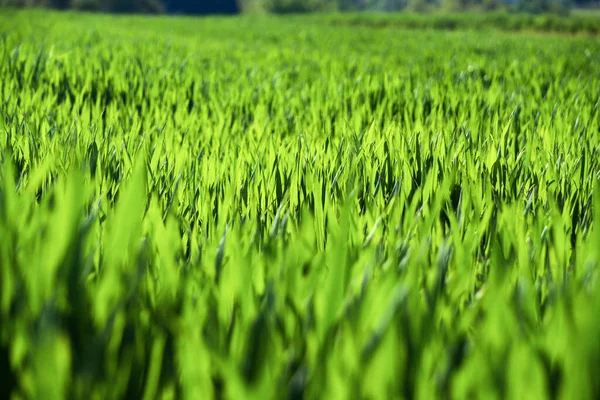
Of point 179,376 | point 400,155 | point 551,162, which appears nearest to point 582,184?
point 551,162

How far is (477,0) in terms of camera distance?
340 ft

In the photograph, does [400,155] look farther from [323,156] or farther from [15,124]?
[15,124]

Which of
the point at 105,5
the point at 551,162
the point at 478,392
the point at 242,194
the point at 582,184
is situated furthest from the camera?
the point at 105,5

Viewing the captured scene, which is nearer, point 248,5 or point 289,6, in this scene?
point 289,6

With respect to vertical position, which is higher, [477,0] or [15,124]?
[477,0]

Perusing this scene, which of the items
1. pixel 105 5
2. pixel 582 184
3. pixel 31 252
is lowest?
pixel 582 184

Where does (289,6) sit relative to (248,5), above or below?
below

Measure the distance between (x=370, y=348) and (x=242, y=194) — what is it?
2.57 ft

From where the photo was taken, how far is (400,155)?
57.5 inches

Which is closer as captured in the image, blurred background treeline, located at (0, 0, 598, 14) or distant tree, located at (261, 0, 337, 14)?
blurred background treeline, located at (0, 0, 598, 14)

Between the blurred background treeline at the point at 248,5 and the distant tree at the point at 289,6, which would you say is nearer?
the blurred background treeline at the point at 248,5

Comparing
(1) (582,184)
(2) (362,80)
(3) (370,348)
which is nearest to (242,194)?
(3) (370,348)

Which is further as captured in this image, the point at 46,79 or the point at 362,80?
the point at 362,80

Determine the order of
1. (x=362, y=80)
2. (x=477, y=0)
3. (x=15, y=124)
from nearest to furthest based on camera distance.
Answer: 1. (x=15, y=124)
2. (x=362, y=80)
3. (x=477, y=0)
